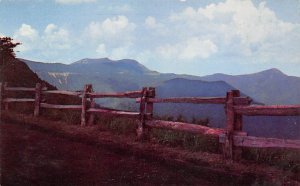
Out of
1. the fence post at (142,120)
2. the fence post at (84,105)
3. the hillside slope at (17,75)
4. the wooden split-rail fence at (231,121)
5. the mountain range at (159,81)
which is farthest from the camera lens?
the mountain range at (159,81)

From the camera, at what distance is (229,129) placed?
652cm

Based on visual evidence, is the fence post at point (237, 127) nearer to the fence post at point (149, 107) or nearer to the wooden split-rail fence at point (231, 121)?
the wooden split-rail fence at point (231, 121)

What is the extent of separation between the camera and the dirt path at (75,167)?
16.0 feet

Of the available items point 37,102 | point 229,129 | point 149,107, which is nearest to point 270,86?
point 37,102

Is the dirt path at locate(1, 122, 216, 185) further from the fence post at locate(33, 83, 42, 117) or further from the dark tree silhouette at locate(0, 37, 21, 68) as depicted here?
the dark tree silhouette at locate(0, 37, 21, 68)

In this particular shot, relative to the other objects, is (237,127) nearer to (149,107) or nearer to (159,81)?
(149,107)

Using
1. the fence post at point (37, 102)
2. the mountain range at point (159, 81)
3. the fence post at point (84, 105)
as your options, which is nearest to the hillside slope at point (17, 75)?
the fence post at point (37, 102)

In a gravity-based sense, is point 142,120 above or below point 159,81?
below

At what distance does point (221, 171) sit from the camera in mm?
5613

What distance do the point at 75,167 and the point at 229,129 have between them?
8.91 ft

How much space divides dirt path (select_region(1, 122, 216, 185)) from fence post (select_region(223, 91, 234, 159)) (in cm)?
132

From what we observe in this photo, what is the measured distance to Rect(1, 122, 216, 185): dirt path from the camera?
4883 millimetres

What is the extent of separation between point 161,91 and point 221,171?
82.9m

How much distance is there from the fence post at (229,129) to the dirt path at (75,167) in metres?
1.32
